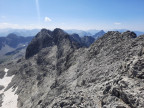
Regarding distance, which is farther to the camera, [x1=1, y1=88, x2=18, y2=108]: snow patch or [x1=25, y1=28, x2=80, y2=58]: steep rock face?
[x1=25, y1=28, x2=80, y2=58]: steep rock face

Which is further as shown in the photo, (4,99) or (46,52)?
(46,52)

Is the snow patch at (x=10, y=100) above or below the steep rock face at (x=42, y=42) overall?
below

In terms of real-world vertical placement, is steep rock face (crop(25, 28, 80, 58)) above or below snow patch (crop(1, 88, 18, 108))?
above

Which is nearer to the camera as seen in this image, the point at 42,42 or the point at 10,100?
the point at 10,100

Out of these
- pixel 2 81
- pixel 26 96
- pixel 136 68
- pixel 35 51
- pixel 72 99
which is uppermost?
pixel 136 68

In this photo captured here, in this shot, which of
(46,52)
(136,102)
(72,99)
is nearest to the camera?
(136,102)

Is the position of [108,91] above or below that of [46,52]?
above

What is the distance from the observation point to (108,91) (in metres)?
26.6

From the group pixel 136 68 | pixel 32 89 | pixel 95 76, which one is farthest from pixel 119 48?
pixel 32 89

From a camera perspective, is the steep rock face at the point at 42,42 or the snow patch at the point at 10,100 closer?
the snow patch at the point at 10,100

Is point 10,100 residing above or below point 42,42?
below

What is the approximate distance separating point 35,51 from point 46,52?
2413 cm

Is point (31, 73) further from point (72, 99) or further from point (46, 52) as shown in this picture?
point (72, 99)

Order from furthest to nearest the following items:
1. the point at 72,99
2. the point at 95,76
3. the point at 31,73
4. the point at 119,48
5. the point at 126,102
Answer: the point at 31,73
the point at 119,48
the point at 95,76
the point at 72,99
the point at 126,102
